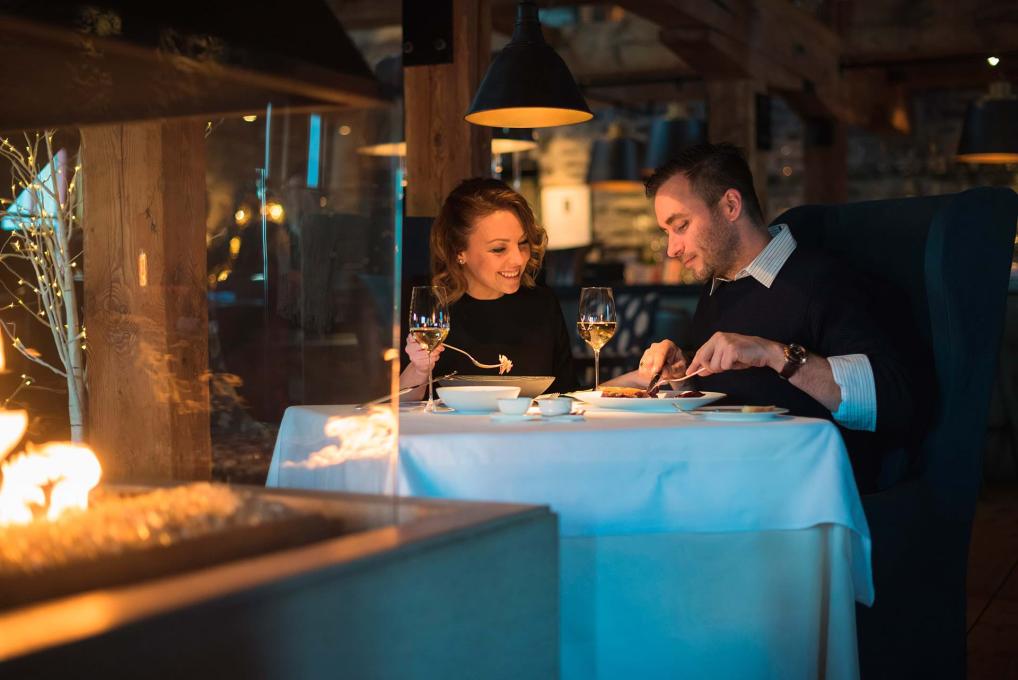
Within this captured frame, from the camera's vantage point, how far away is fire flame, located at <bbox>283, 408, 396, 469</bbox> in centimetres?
127

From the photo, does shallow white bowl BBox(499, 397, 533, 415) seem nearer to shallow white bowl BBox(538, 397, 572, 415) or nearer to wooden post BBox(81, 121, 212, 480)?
shallow white bowl BBox(538, 397, 572, 415)

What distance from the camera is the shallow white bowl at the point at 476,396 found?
6.75ft

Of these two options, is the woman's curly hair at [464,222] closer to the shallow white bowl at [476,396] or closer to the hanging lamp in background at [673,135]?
the shallow white bowl at [476,396]

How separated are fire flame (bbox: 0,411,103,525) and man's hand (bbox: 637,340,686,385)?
1193 millimetres

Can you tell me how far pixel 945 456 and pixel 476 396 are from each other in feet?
2.92

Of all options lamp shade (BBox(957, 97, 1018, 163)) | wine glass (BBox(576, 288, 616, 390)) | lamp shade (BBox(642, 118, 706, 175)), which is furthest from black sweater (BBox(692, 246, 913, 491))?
lamp shade (BBox(642, 118, 706, 175))

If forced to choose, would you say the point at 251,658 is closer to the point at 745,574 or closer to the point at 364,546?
the point at 364,546

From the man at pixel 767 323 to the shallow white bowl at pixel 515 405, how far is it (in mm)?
356

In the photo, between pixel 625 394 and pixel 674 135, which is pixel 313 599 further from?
pixel 674 135

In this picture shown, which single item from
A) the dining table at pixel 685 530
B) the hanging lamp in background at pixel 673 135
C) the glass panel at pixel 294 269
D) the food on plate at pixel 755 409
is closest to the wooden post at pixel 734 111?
the hanging lamp in background at pixel 673 135

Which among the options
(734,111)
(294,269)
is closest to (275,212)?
(294,269)

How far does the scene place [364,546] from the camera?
108 cm

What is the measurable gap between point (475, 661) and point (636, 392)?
1.05 m

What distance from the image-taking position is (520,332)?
2994mm
